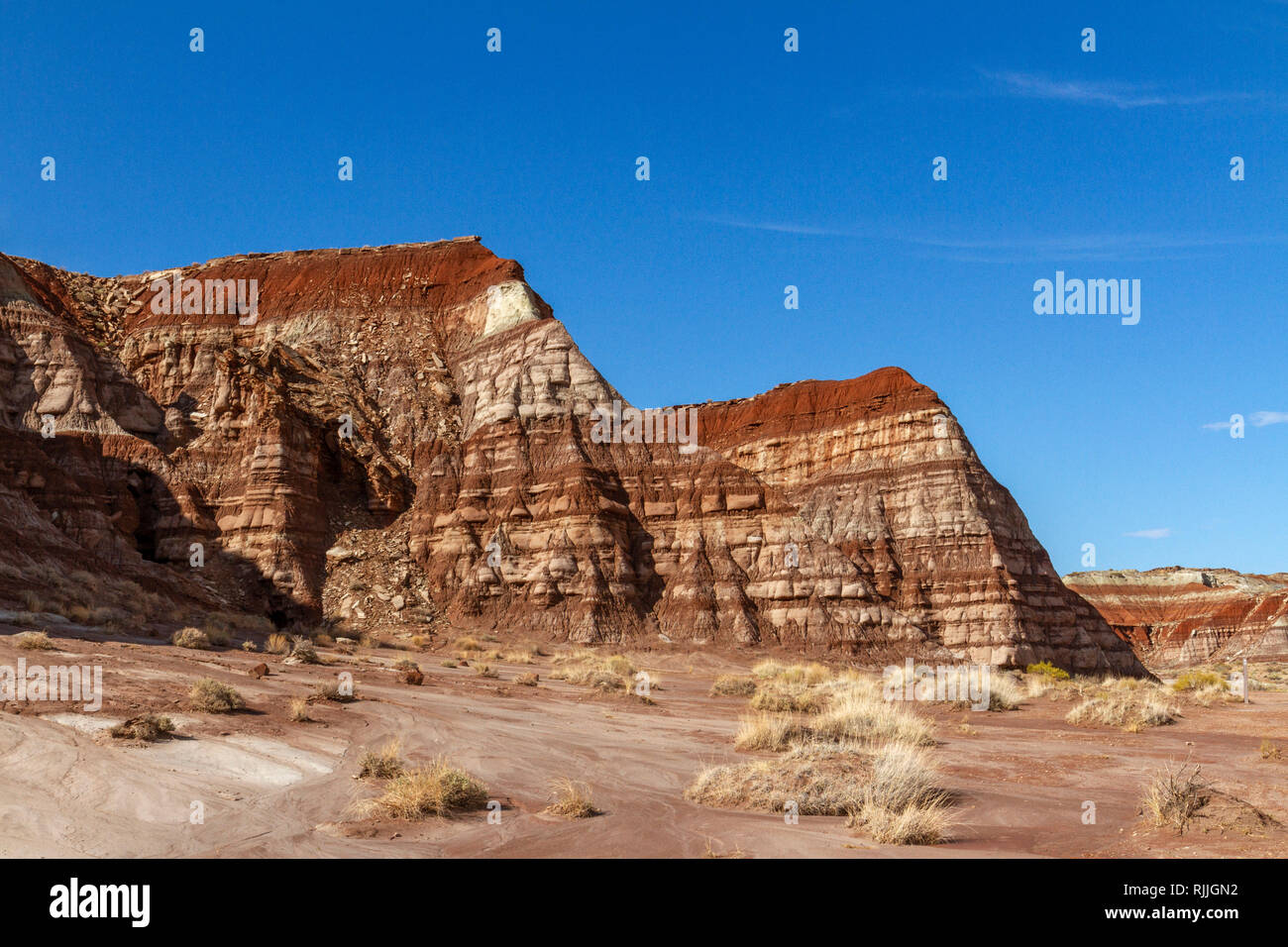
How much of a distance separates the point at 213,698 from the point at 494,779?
534cm

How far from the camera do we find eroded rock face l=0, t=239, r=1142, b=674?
46.1 meters

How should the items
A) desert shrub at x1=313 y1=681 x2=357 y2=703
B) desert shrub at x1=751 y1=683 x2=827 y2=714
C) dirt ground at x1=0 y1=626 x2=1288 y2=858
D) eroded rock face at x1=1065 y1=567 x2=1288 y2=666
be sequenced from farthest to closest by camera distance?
eroded rock face at x1=1065 y1=567 x2=1288 y2=666 < desert shrub at x1=751 y1=683 x2=827 y2=714 < desert shrub at x1=313 y1=681 x2=357 y2=703 < dirt ground at x1=0 y1=626 x2=1288 y2=858

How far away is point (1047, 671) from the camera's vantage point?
145 feet

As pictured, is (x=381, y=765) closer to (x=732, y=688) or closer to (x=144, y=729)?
(x=144, y=729)

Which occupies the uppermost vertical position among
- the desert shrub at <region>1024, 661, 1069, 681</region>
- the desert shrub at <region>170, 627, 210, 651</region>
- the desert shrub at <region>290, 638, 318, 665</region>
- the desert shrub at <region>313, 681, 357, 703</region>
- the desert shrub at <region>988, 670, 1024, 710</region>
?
the desert shrub at <region>170, 627, 210, 651</region>

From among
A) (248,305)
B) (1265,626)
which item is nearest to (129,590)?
(248,305)

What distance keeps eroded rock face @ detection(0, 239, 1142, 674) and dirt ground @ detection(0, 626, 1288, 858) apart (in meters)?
24.7

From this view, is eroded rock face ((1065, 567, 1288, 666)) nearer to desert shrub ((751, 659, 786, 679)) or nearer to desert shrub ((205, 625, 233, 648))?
desert shrub ((751, 659, 786, 679))

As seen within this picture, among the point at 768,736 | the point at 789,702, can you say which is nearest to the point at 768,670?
the point at 789,702

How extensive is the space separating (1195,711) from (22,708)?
28393 millimetres

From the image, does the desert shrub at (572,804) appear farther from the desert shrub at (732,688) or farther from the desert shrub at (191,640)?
the desert shrub at (191,640)

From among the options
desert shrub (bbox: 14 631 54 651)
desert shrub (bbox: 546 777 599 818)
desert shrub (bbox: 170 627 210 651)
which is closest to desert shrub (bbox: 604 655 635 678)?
desert shrub (bbox: 170 627 210 651)

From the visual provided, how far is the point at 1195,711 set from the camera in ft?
89.8
